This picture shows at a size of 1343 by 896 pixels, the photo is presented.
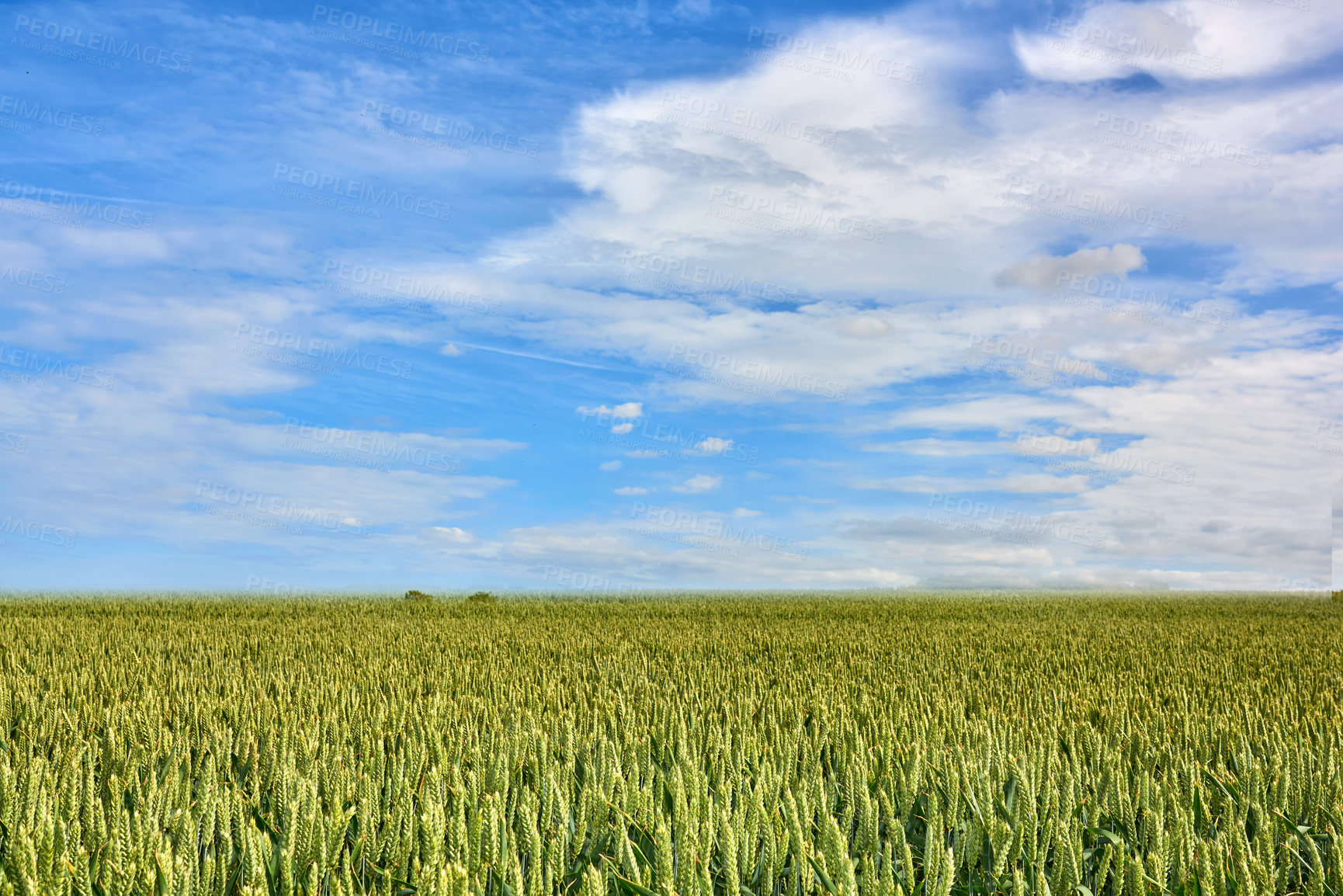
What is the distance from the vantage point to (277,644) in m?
13.9

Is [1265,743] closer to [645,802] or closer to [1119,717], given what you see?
[1119,717]

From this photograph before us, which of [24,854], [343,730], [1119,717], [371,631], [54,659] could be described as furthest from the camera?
[371,631]

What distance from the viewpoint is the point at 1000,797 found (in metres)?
4.22

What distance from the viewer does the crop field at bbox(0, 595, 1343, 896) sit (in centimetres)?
289

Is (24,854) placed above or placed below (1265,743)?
above

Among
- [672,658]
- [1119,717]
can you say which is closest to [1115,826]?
[1119,717]

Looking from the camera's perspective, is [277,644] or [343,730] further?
[277,644]

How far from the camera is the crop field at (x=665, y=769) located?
114 inches

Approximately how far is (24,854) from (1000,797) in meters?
3.85

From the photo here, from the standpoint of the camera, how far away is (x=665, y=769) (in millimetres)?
5371

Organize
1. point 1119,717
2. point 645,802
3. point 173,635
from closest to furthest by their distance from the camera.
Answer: point 645,802
point 1119,717
point 173,635

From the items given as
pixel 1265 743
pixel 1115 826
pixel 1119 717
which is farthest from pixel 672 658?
pixel 1115 826

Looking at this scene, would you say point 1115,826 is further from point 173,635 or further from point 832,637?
point 173,635

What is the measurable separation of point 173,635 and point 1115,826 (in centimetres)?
1520
